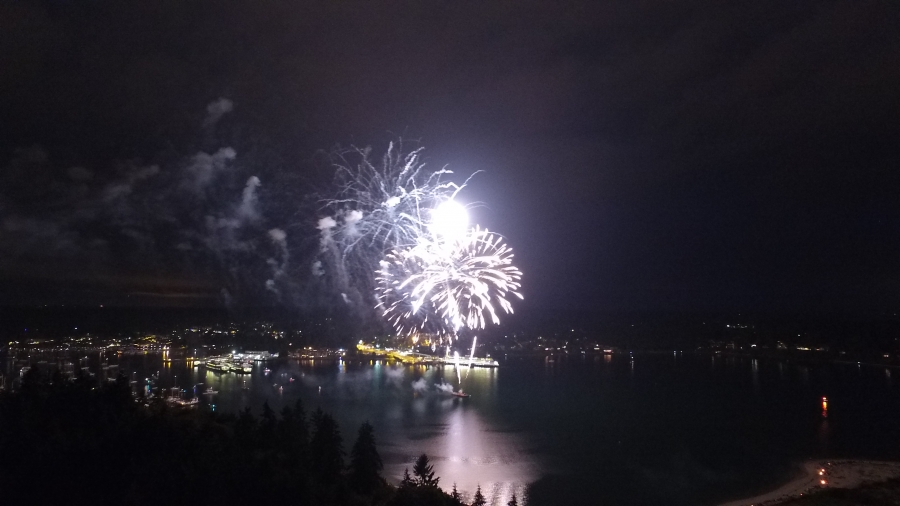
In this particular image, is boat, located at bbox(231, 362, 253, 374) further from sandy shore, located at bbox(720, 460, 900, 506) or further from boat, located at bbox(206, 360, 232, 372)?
sandy shore, located at bbox(720, 460, 900, 506)

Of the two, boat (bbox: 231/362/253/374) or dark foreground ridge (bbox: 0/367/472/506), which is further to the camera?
boat (bbox: 231/362/253/374)

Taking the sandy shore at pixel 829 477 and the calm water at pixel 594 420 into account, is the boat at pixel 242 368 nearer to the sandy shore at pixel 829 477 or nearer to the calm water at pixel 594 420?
the calm water at pixel 594 420

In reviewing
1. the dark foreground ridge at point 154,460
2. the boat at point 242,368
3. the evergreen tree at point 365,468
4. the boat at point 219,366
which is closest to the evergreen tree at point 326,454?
the dark foreground ridge at point 154,460

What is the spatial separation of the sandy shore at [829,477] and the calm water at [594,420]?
365 millimetres

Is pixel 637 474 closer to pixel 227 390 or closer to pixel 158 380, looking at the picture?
pixel 227 390

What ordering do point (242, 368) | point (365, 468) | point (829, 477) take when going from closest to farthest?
point (365, 468)
point (829, 477)
point (242, 368)

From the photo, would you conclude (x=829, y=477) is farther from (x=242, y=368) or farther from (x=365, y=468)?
(x=242, y=368)

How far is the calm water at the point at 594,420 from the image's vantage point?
32.7ft

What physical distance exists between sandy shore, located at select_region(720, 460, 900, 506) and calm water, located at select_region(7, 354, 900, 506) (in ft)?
1.20

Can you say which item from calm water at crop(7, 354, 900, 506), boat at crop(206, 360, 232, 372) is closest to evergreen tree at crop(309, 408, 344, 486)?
calm water at crop(7, 354, 900, 506)

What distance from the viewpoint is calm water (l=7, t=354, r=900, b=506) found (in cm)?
998

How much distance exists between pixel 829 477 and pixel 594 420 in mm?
6311

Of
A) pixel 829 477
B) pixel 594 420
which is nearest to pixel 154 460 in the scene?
pixel 829 477

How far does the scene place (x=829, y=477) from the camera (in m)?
10.1
